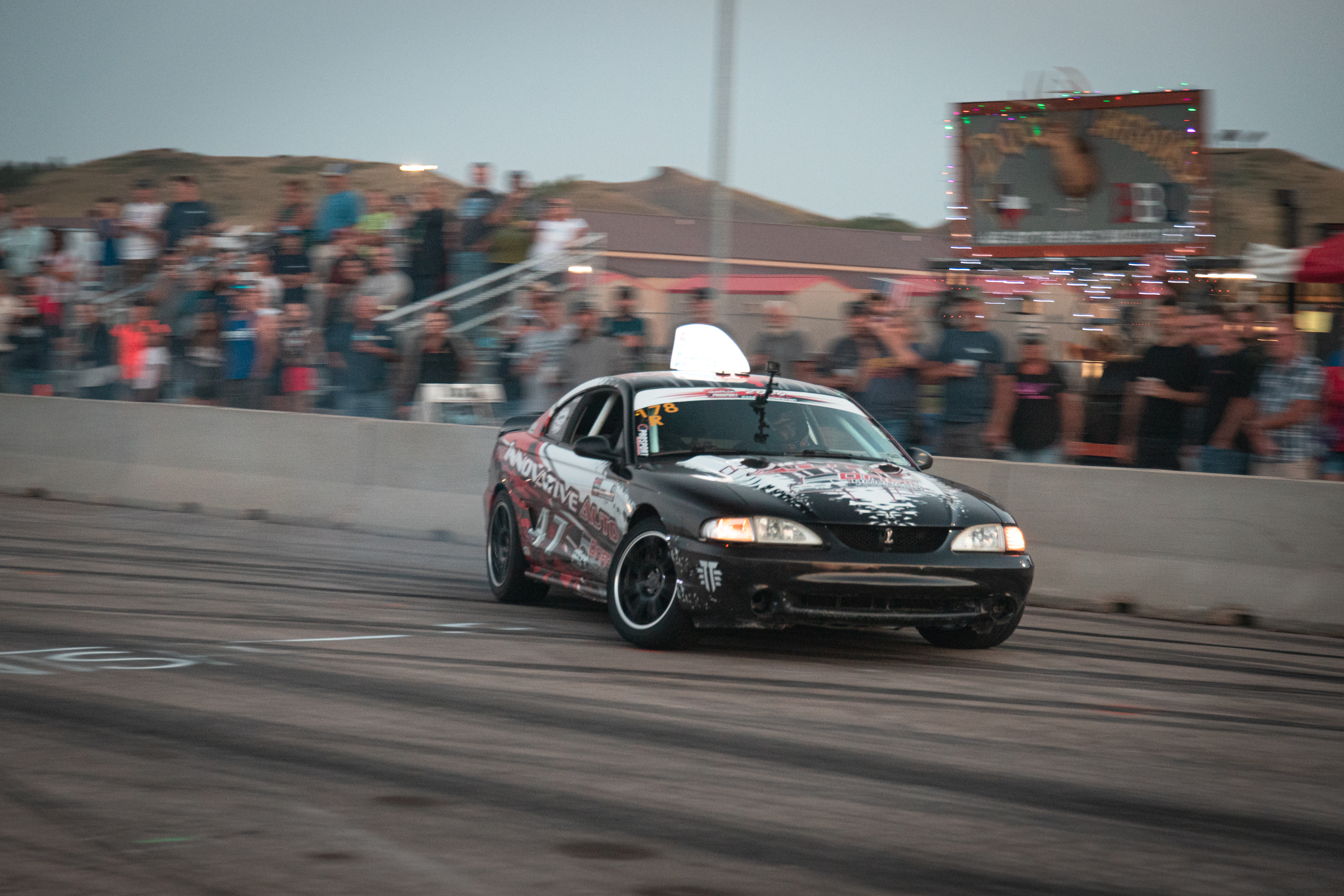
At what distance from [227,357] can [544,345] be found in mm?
4008

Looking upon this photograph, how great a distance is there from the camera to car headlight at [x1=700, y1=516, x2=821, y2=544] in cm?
829

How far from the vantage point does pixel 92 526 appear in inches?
586

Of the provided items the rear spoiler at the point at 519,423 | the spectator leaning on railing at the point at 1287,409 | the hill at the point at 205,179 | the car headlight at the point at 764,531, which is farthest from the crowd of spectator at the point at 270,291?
the hill at the point at 205,179

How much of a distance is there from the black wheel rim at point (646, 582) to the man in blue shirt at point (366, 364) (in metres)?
7.58

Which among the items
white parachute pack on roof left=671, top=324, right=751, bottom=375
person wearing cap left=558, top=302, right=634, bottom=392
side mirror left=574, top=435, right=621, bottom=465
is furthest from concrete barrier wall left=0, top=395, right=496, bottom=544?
side mirror left=574, top=435, right=621, bottom=465

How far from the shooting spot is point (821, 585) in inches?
323

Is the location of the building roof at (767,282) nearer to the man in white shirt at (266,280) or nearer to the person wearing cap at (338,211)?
the person wearing cap at (338,211)

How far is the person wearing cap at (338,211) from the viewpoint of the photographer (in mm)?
19016

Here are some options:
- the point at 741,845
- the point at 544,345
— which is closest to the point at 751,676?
the point at 741,845

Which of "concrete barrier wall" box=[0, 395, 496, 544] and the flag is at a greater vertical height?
the flag

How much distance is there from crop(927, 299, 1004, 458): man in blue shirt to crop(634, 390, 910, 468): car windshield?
2.65m

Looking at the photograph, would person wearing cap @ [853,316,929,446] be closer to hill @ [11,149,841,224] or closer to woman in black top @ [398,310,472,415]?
Result: woman in black top @ [398,310,472,415]

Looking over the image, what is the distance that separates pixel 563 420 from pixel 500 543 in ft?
3.23

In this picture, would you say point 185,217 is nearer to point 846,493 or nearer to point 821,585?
point 846,493
